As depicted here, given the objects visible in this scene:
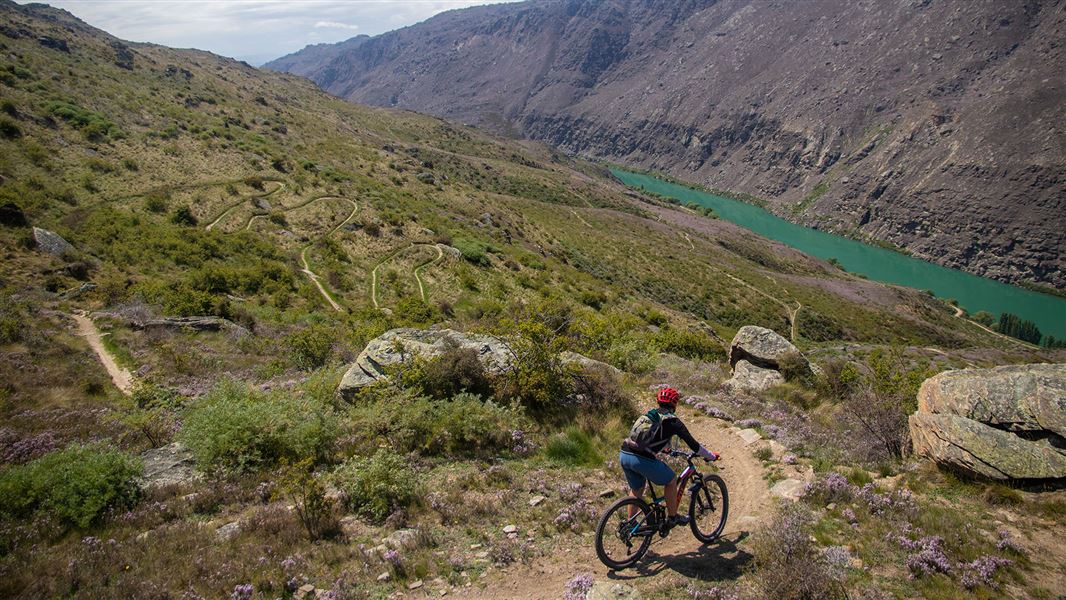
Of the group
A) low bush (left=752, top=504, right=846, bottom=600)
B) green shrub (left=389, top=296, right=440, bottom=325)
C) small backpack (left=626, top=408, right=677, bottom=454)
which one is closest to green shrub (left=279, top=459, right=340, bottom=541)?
small backpack (left=626, top=408, right=677, bottom=454)

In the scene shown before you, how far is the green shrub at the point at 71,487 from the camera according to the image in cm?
741

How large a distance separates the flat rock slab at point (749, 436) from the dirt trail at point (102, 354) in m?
17.1

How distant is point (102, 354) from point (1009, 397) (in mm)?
25175

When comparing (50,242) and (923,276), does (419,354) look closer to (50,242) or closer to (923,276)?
(50,242)

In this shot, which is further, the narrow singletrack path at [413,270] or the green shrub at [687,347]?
the narrow singletrack path at [413,270]

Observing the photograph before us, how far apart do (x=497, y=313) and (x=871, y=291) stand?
84.8 meters

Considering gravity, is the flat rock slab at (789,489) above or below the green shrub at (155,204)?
below

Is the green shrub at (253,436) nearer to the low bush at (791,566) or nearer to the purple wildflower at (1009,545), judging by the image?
the low bush at (791,566)

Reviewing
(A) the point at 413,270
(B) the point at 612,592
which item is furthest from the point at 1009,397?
(A) the point at 413,270

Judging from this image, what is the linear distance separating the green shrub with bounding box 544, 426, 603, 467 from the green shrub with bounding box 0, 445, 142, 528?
7530 mm

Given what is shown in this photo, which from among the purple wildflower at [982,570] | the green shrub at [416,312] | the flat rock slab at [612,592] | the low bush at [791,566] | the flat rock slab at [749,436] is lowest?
the green shrub at [416,312]

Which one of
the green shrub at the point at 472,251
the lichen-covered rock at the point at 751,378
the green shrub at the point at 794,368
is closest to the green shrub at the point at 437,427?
the lichen-covered rock at the point at 751,378

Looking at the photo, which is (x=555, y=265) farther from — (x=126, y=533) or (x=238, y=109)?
(x=238, y=109)

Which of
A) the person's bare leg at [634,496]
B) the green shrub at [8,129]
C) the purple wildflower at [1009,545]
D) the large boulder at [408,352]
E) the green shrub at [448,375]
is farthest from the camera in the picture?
the green shrub at [8,129]
